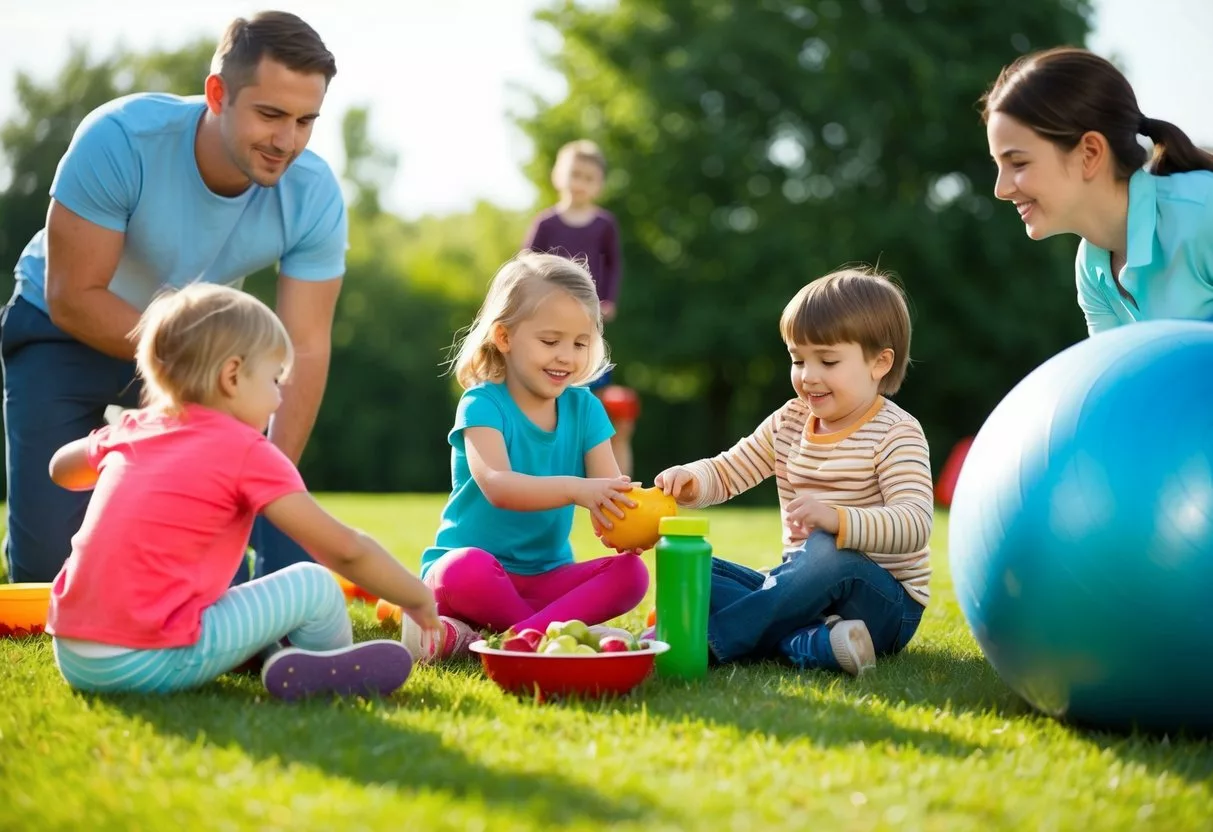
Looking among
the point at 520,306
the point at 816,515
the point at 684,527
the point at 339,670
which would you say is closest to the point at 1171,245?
the point at 816,515

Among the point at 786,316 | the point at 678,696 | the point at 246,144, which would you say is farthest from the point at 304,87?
the point at 678,696

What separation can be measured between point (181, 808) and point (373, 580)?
96cm

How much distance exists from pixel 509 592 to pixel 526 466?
48cm

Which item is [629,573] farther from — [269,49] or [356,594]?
[269,49]

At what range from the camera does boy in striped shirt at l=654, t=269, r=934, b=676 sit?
13.3 ft

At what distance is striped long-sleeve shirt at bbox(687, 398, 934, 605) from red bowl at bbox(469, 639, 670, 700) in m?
0.94

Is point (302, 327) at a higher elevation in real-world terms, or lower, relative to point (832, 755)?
higher

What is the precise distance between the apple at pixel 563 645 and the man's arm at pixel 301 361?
88.8 inches

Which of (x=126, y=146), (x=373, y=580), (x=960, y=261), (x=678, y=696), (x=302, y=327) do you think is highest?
(x=960, y=261)

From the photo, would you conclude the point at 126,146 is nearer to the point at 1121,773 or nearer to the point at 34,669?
the point at 34,669

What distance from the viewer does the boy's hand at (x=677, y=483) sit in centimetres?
416

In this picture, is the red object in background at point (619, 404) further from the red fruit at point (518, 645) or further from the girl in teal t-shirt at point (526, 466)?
the red fruit at point (518, 645)

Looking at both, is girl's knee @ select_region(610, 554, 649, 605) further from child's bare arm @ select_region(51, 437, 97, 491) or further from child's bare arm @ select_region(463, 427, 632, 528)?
child's bare arm @ select_region(51, 437, 97, 491)

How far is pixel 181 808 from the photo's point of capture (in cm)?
235
